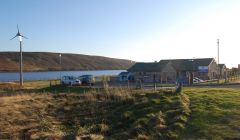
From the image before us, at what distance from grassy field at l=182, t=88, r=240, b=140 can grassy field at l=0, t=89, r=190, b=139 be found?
1.77 feet

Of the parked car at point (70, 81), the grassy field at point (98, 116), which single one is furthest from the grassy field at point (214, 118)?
the parked car at point (70, 81)

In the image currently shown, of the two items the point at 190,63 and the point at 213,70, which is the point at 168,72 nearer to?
the point at 190,63

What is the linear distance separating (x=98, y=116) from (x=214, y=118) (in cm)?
709

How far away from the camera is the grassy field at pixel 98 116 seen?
17.5 metres

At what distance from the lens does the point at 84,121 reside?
21.0 metres

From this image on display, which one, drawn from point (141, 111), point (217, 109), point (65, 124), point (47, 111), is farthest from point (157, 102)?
point (47, 111)

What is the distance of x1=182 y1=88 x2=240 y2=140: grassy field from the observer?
1605 cm

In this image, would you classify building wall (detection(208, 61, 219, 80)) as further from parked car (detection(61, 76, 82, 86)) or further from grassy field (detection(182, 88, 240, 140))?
grassy field (detection(182, 88, 240, 140))

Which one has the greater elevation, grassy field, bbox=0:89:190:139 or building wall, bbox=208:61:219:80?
building wall, bbox=208:61:219:80

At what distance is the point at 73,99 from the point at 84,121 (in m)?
7.21

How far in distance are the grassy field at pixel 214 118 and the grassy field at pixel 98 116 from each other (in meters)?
0.54

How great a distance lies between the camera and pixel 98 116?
21953 mm

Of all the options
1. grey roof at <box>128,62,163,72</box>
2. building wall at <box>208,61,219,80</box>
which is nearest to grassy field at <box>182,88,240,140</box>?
grey roof at <box>128,62,163,72</box>

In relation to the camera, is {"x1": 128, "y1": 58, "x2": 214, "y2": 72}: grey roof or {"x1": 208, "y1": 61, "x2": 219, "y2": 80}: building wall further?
{"x1": 208, "y1": 61, "x2": 219, "y2": 80}: building wall
